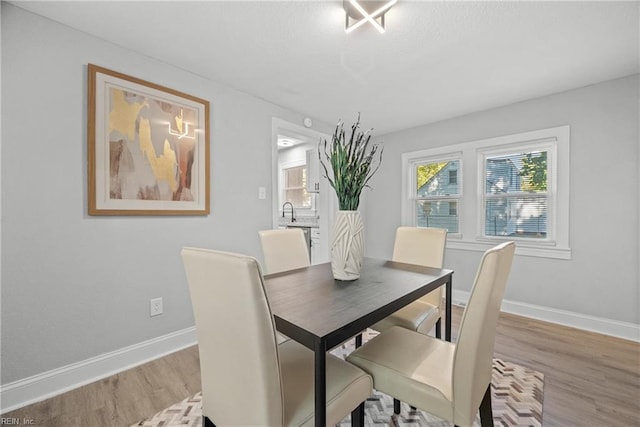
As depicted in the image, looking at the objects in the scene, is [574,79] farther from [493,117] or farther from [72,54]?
[72,54]

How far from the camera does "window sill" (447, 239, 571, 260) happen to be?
282cm

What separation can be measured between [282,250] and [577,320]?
3.04 m

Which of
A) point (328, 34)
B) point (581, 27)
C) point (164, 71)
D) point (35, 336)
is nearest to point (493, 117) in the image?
point (581, 27)

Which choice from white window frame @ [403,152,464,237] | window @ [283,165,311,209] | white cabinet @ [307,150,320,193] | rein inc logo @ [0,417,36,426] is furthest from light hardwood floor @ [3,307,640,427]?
window @ [283,165,311,209]

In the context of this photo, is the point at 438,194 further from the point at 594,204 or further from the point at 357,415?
the point at 357,415

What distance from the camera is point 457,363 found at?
3.24 feet

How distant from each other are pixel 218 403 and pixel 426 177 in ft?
12.3

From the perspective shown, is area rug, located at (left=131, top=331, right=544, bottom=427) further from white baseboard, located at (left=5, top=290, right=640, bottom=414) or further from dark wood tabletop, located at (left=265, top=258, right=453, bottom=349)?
dark wood tabletop, located at (left=265, top=258, right=453, bottom=349)

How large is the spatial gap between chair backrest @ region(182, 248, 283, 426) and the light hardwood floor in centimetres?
107

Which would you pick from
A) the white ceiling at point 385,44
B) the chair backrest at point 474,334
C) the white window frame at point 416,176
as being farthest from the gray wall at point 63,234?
the white window frame at point 416,176

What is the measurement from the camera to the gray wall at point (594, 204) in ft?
8.11

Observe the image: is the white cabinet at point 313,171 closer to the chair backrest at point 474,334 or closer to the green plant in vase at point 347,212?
the green plant in vase at point 347,212

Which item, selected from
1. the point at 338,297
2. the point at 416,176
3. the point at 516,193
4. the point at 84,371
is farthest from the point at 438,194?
the point at 84,371

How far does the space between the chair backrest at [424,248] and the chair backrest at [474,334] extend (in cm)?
105
